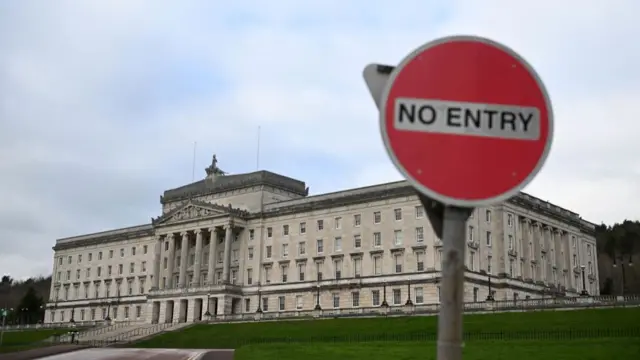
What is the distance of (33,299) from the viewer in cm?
15088

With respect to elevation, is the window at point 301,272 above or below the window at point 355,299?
above

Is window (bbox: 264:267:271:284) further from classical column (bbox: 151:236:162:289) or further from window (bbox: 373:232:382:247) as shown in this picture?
classical column (bbox: 151:236:162:289)

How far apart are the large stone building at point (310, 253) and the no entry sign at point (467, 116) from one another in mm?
74559

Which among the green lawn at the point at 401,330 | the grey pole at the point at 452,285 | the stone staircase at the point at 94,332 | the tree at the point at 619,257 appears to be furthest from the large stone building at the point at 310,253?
the grey pole at the point at 452,285

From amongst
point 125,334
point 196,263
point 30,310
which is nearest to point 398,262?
point 196,263

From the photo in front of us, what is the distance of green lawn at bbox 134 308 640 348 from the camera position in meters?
53.2

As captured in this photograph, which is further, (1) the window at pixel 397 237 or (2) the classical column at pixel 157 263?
(2) the classical column at pixel 157 263

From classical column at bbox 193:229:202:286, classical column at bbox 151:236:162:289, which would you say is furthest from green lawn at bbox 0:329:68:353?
classical column at bbox 193:229:202:286

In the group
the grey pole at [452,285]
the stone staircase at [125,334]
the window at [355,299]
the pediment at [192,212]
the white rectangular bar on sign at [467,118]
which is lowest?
the stone staircase at [125,334]

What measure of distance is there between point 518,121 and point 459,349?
1.26m

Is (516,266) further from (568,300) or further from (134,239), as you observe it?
(134,239)

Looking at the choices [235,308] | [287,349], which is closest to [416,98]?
[287,349]

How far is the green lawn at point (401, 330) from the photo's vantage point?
174ft

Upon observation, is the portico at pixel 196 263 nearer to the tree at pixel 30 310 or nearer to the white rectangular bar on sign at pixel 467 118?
the tree at pixel 30 310
